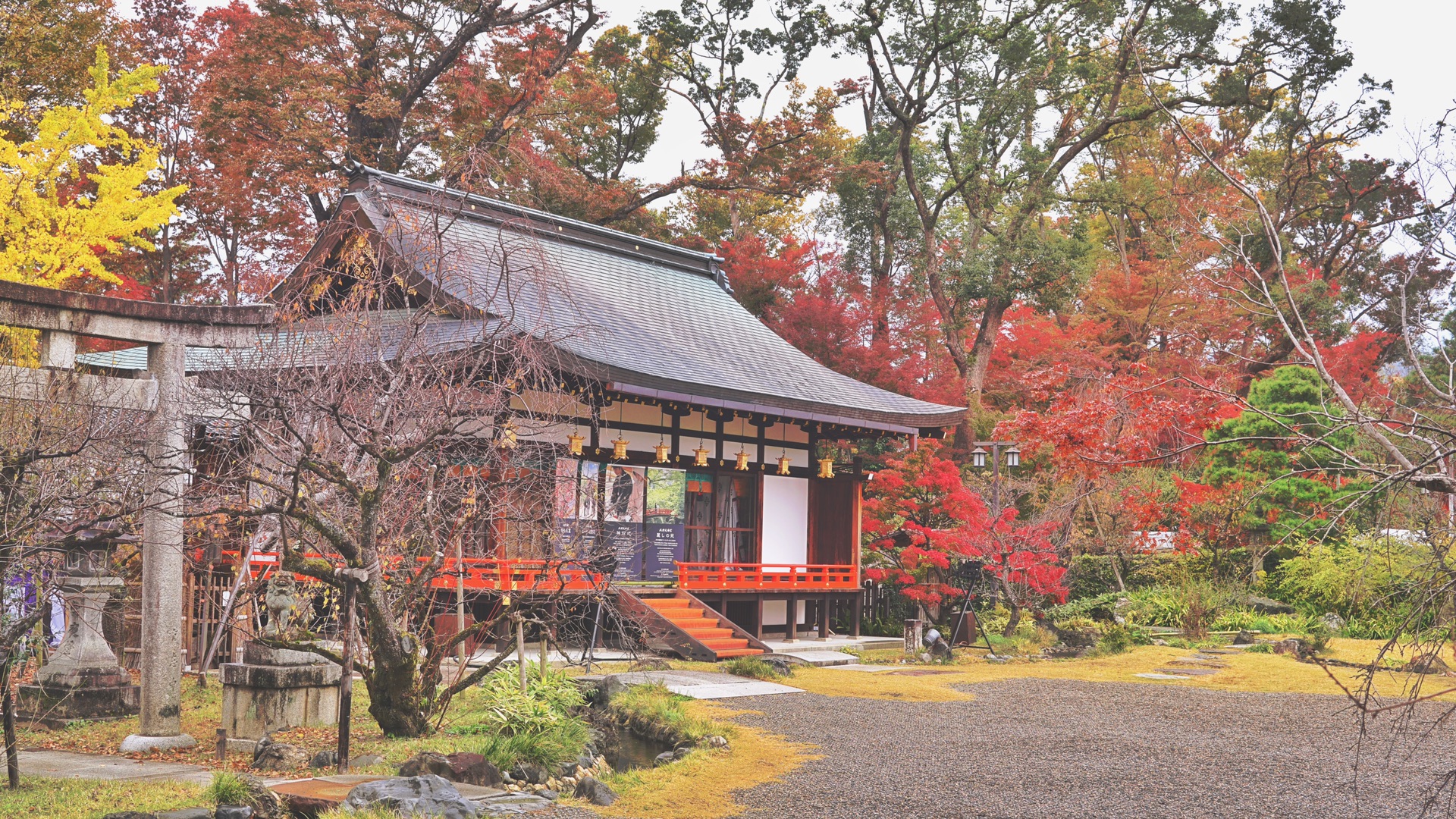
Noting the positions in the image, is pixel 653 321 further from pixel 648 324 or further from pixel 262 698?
pixel 262 698

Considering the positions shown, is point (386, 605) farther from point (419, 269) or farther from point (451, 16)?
point (451, 16)

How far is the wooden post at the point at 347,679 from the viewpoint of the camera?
7.65 m

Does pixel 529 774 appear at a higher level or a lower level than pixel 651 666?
higher

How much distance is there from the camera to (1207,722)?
1130 centimetres

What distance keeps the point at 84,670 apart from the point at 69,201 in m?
11.6

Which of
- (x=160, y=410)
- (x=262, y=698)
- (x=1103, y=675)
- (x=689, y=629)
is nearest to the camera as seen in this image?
(x=160, y=410)

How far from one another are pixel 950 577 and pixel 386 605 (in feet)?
49.6

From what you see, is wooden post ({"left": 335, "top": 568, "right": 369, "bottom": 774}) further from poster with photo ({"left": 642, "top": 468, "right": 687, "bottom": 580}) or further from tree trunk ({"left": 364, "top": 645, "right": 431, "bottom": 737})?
poster with photo ({"left": 642, "top": 468, "right": 687, "bottom": 580})

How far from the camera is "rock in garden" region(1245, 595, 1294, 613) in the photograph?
2064cm

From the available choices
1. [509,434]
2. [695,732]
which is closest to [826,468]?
[695,732]

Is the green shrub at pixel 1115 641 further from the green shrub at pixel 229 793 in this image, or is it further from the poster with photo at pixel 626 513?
the green shrub at pixel 229 793

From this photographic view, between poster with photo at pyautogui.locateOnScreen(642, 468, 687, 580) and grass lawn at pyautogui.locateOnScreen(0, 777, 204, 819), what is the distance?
38.7 feet

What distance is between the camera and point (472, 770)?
7.44 meters

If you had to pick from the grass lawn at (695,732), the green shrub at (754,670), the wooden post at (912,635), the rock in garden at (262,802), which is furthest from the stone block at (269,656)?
the wooden post at (912,635)
